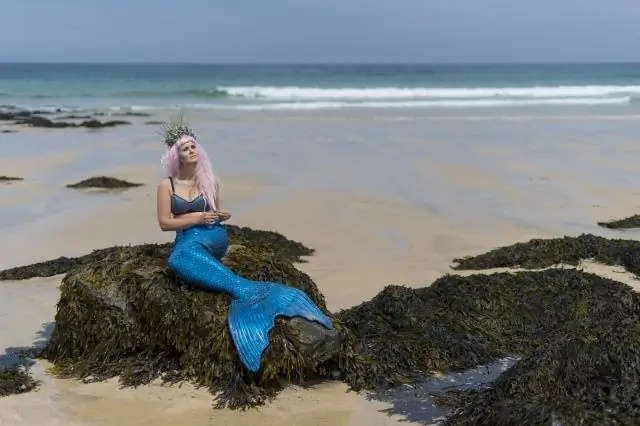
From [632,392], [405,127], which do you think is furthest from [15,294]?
[405,127]

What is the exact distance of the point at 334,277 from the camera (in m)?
7.79

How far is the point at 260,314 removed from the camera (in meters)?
4.74

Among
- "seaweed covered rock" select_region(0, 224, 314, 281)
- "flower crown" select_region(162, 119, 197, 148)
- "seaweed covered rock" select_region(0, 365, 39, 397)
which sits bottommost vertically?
"seaweed covered rock" select_region(0, 365, 39, 397)

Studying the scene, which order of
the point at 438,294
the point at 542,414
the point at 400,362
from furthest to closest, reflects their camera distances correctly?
the point at 438,294
the point at 400,362
the point at 542,414

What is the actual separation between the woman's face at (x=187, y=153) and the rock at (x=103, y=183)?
8596 millimetres

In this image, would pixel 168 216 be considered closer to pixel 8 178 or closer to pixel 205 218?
pixel 205 218

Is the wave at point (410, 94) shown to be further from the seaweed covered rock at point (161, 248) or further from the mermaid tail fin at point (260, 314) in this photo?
the mermaid tail fin at point (260, 314)

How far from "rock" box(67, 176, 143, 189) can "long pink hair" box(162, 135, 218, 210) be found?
8508mm

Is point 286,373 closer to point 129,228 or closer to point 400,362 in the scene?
point 400,362

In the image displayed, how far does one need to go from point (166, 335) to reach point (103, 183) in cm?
907

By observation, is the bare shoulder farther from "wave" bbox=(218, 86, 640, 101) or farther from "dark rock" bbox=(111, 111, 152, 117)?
"wave" bbox=(218, 86, 640, 101)

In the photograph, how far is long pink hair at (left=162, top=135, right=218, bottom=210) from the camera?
17.1ft

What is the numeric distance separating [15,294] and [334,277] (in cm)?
350

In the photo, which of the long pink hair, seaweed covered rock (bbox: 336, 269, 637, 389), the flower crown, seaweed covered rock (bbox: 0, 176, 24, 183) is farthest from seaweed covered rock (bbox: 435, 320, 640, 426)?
seaweed covered rock (bbox: 0, 176, 24, 183)
